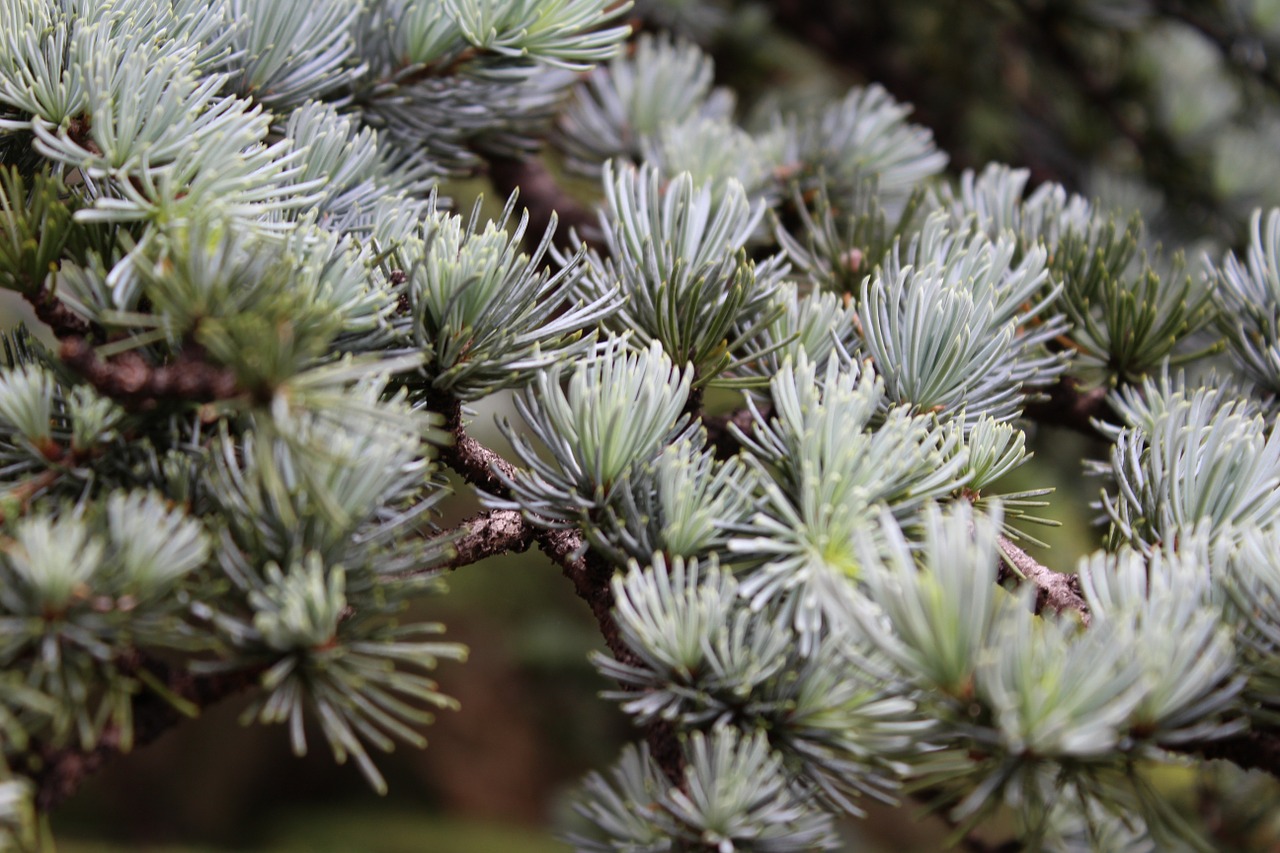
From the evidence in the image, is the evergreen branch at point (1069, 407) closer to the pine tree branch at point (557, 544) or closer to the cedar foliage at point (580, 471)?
the cedar foliage at point (580, 471)

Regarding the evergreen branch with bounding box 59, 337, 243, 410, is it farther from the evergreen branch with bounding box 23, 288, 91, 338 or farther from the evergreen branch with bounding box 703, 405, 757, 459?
the evergreen branch with bounding box 703, 405, 757, 459

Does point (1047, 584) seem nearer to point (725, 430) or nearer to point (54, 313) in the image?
point (725, 430)

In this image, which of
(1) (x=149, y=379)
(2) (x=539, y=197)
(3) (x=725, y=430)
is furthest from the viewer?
(2) (x=539, y=197)

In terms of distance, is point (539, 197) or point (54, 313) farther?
point (539, 197)

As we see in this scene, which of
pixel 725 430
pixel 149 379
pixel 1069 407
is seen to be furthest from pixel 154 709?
pixel 1069 407

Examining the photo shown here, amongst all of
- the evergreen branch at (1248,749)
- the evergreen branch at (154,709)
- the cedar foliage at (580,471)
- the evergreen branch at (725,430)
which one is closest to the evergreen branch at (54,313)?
the cedar foliage at (580,471)
